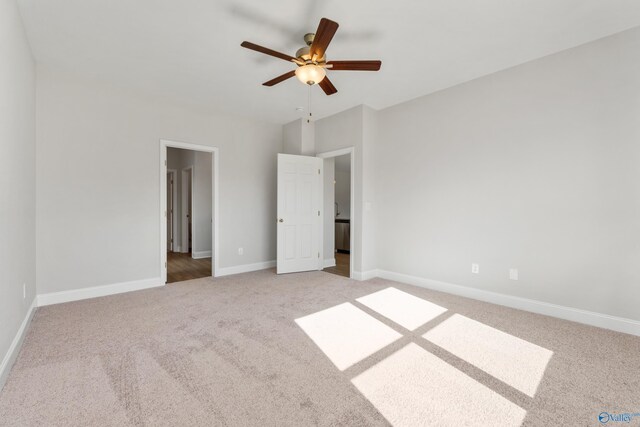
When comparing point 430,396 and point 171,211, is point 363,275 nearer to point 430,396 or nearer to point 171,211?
point 430,396

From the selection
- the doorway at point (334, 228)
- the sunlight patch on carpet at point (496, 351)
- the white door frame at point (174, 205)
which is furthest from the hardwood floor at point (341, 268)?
the white door frame at point (174, 205)

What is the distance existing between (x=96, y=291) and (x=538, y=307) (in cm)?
513

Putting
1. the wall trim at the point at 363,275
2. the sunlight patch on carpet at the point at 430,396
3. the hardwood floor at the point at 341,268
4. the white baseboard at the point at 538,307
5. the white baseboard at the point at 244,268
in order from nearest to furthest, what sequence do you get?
the sunlight patch on carpet at the point at 430,396
the white baseboard at the point at 538,307
the wall trim at the point at 363,275
the white baseboard at the point at 244,268
the hardwood floor at the point at 341,268

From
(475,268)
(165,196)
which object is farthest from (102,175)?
(475,268)

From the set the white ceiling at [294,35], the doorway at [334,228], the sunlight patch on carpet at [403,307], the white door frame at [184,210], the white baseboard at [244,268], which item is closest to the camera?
the white ceiling at [294,35]

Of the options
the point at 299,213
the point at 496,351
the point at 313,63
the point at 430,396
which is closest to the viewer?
the point at 430,396

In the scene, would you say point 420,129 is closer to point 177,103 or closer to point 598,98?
point 598,98

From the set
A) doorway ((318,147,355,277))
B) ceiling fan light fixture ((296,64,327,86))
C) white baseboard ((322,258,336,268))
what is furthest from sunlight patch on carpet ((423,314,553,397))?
white baseboard ((322,258,336,268))

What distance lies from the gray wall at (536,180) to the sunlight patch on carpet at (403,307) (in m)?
0.67

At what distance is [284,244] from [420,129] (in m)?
2.75

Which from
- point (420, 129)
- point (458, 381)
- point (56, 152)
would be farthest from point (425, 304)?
point (56, 152)

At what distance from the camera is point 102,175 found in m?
3.79

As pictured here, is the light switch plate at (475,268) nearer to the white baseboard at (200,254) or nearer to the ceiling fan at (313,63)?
the ceiling fan at (313,63)

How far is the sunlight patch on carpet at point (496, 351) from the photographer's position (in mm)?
1952
